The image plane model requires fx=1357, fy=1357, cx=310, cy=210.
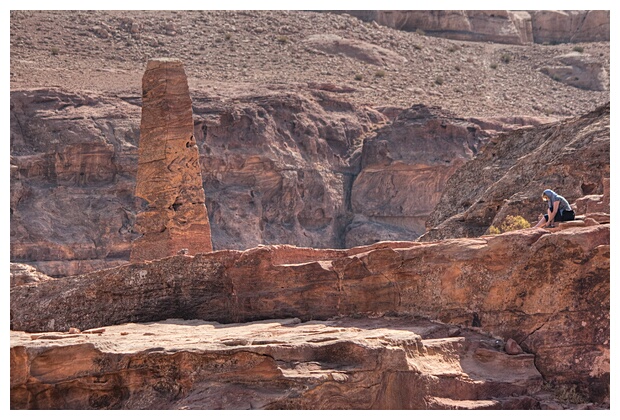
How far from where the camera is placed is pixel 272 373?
1659cm

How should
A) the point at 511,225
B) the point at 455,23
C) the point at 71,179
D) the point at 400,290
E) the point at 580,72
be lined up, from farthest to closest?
the point at 455,23 < the point at 580,72 < the point at 71,179 < the point at 511,225 < the point at 400,290

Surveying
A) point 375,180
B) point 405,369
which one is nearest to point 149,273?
point 405,369

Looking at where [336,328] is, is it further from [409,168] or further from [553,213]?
[409,168]

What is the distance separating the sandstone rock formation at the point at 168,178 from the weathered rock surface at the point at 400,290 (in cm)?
506

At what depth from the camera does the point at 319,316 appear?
19375 millimetres

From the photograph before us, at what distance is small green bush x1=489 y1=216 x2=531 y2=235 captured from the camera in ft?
77.3

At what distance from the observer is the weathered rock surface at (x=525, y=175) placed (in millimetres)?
25094

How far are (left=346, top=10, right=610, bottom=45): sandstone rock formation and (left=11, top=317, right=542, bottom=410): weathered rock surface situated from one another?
63758mm

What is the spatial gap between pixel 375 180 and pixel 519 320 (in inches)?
1660

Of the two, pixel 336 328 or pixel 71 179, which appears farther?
pixel 71 179

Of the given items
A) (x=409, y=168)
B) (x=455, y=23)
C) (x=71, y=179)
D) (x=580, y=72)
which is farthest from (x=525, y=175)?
(x=455, y=23)

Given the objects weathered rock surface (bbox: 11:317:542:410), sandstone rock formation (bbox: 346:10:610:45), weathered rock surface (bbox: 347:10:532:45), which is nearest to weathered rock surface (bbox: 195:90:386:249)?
weathered rock surface (bbox: 347:10:532:45)

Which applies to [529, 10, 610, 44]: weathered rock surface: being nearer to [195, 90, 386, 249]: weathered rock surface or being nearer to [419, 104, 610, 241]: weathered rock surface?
[195, 90, 386, 249]: weathered rock surface

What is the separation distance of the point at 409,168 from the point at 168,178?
33985 mm
